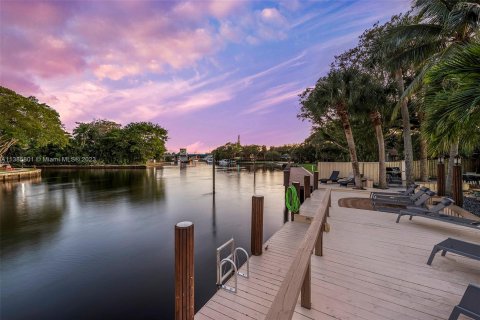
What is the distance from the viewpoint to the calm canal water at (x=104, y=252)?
4.21 meters

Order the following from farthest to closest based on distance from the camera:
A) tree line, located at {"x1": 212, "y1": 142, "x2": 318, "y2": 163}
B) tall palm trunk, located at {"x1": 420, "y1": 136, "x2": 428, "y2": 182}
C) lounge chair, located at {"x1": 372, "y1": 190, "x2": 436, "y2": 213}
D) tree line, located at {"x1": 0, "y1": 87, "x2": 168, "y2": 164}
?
tree line, located at {"x1": 212, "y1": 142, "x2": 318, "y2": 163} < tree line, located at {"x1": 0, "y1": 87, "x2": 168, "y2": 164} < tall palm trunk, located at {"x1": 420, "y1": 136, "x2": 428, "y2": 182} < lounge chair, located at {"x1": 372, "y1": 190, "x2": 436, "y2": 213}

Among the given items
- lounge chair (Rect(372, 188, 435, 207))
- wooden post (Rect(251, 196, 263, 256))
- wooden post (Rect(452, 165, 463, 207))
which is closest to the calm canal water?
wooden post (Rect(251, 196, 263, 256))

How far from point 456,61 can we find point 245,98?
20310 millimetres

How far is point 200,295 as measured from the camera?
4.44 m

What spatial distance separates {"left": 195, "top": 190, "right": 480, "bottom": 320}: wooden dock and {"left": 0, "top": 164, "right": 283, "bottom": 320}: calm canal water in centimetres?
172

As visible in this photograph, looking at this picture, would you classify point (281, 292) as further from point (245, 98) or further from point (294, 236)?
point (245, 98)

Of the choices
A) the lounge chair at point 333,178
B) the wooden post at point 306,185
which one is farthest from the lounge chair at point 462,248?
the lounge chair at point 333,178

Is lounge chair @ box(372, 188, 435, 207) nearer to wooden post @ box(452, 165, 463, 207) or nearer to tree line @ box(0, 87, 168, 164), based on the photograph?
wooden post @ box(452, 165, 463, 207)

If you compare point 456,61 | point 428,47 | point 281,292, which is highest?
point 428,47

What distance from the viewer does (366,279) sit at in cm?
290

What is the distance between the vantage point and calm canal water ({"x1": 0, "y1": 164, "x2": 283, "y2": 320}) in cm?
421

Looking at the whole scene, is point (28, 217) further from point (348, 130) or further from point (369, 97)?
point (369, 97)

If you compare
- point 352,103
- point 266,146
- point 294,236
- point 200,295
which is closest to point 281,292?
point 200,295

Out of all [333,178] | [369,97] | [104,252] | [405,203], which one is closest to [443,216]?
[405,203]
